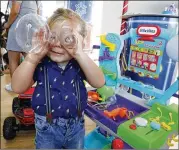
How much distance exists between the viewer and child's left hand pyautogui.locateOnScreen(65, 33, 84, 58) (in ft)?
0.84

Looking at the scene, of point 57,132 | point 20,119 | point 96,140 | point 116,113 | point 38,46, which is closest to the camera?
point 38,46

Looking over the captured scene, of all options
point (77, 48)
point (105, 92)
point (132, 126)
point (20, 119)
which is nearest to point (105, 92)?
point (105, 92)

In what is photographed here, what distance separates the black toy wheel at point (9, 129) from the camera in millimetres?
712

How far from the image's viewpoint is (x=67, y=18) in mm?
275

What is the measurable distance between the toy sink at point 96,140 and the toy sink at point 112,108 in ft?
0.39

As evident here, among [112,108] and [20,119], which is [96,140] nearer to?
[112,108]

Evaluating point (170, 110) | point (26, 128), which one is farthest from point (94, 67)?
point (26, 128)

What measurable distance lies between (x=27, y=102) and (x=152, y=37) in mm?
574

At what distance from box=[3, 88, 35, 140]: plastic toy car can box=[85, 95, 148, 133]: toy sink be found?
0.98 ft

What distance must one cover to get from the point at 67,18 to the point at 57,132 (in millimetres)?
207

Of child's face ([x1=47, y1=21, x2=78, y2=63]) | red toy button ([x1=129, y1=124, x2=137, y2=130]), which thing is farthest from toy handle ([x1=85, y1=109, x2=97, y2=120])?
child's face ([x1=47, y1=21, x2=78, y2=63])

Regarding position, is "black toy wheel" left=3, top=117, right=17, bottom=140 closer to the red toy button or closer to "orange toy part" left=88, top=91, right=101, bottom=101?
"orange toy part" left=88, top=91, right=101, bottom=101

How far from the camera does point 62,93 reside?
34 centimetres

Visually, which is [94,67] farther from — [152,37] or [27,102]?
[27,102]
